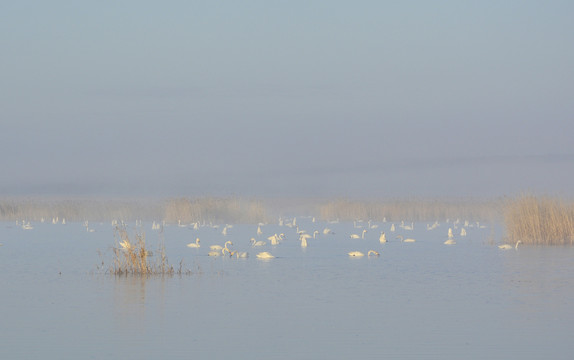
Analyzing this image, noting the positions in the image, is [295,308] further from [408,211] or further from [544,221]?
[408,211]

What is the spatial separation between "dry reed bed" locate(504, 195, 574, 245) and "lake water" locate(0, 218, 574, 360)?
9.97ft

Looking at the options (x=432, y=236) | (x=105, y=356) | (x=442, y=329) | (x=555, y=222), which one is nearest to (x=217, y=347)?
(x=105, y=356)

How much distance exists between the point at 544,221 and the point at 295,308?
13.2 meters

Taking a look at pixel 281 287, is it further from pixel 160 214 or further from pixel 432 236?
pixel 160 214

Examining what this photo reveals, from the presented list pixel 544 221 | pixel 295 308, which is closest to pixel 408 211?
pixel 544 221

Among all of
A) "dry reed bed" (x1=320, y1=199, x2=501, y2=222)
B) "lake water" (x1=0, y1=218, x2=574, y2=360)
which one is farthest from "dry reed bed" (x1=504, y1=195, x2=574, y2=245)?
"dry reed bed" (x1=320, y1=199, x2=501, y2=222)

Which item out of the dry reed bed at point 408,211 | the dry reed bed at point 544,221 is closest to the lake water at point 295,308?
the dry reed bed at point 544,221

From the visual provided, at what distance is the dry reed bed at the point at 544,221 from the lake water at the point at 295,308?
3.04m

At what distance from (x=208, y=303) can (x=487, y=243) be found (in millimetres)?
13892

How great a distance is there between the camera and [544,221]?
23.3 meters

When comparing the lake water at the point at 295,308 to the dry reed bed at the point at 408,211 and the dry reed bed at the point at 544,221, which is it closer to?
the dry reed bed at the point at 544,221

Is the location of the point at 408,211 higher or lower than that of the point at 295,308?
higher

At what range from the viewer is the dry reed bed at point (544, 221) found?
2292 cm

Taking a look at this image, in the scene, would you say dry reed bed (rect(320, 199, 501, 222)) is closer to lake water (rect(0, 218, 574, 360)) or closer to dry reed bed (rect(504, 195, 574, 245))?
dry reed bed (rect(504, 195, 574, 245))
